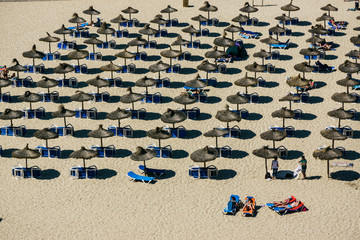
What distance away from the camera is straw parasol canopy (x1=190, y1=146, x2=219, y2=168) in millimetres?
39812

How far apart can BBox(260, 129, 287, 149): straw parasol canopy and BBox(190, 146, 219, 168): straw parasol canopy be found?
299 cm

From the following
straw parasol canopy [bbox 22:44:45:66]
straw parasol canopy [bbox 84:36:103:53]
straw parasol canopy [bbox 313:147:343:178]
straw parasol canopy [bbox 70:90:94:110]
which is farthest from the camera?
straw parasol canopy [bbox 84:36:103:53]

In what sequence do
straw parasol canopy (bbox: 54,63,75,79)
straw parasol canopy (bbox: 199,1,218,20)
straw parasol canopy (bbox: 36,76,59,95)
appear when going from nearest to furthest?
straw parasol canopy (bbox: 36,76,59,95)
straw parasol canopy (bbox: 54,63,75,79)
straw parasol canopy (bbox: 199,1,218,20)

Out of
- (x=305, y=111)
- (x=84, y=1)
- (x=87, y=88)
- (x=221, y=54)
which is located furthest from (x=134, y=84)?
(x=84, y=1)

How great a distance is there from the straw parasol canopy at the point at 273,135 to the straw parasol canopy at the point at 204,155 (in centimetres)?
299

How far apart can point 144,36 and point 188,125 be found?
1461 cm

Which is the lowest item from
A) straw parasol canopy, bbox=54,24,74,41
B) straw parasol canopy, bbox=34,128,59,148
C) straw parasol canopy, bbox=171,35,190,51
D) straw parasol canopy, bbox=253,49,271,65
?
straw parasol canopy, bbox=34,128,59,148

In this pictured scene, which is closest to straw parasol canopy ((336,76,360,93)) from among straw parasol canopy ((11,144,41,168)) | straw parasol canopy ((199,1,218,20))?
straw parasol canopy ((199,1,218,20))

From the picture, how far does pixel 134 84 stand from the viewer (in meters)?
51.1

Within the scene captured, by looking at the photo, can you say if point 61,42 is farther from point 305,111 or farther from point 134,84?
point 305,111

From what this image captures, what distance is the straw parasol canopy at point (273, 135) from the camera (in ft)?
135

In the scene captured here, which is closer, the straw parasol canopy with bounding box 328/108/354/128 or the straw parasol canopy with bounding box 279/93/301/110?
the straw parasol canopy with bounding box 328/108/354/128

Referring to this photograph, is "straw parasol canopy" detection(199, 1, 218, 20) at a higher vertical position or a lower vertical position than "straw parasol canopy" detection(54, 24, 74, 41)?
higher

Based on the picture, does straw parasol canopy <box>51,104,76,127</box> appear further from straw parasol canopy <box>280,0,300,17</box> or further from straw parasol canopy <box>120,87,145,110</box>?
straw parasol canopy <box>280,0,300,17</box>
